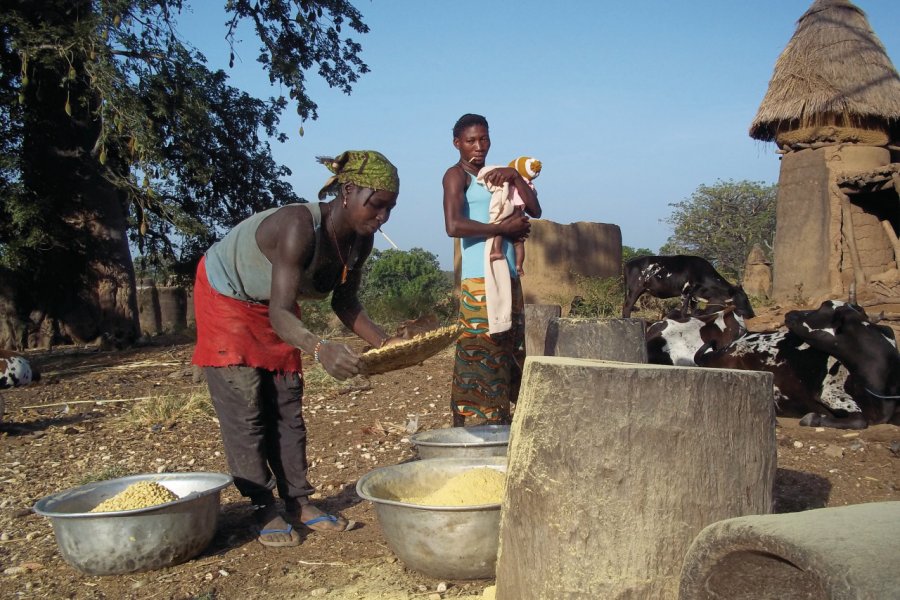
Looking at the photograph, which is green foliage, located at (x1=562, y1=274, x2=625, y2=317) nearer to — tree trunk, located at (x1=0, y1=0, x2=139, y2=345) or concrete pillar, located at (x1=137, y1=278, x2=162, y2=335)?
tree trunk, located at (x1=0, y1=0, x2=139, y2=345)

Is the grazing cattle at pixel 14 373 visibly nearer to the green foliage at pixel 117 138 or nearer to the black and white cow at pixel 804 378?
the green foliage at pixel 117 138

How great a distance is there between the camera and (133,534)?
306 centimetres

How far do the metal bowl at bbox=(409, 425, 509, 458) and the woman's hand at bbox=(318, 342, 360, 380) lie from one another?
3.21 ft

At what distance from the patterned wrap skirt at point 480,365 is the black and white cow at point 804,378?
6.46 feet

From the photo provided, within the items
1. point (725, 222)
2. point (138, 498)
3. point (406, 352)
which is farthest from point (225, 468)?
point (725, 222)

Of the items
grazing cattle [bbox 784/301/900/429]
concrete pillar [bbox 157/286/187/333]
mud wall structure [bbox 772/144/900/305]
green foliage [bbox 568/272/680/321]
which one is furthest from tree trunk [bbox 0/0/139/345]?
grazing cattle [bbox 784/301/900/429]

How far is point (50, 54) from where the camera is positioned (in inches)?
406

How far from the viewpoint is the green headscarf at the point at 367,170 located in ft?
10.2

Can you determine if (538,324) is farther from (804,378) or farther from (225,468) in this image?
(225,468)

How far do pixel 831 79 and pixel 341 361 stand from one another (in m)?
9.17

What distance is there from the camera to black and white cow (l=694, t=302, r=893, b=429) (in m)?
5.23

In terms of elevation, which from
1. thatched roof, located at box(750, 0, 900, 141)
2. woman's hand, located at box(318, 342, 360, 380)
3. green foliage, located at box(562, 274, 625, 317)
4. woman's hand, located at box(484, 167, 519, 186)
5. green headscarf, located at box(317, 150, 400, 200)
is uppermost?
thatched roof, located at box(750, 0, 900, 141)

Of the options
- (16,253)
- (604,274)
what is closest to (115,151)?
(16,253)

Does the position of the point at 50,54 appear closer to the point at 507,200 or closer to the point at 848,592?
the point at 507,200
